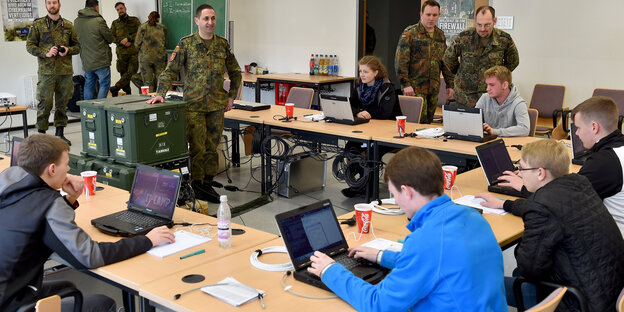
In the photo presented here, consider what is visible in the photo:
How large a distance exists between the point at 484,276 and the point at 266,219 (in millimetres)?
3544

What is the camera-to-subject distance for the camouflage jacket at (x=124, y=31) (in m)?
10.8

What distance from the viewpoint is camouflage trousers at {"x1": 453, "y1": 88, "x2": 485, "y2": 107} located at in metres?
6.47

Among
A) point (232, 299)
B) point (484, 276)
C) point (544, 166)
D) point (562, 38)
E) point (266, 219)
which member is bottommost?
point (266, 219)

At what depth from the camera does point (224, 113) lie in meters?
6.03

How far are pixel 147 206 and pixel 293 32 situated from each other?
7492mm

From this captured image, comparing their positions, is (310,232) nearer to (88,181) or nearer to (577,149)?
(88,181)

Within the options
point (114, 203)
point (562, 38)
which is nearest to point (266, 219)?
point (114, 203)

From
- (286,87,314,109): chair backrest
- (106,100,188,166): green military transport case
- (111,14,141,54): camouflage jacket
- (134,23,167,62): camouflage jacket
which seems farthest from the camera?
(111,14,141,54): camouflage jacket

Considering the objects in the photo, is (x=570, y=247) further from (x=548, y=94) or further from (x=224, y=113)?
(x=548, y=94)

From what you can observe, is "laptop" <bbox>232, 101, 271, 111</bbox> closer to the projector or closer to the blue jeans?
the projector

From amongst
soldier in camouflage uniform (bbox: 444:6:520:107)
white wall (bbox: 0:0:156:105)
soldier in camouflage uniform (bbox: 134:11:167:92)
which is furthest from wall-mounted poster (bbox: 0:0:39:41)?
soldier in camouflage uniform (bbox: 444:6:520:107)

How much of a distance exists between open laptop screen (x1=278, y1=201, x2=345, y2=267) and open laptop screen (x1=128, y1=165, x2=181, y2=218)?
0.83 metres

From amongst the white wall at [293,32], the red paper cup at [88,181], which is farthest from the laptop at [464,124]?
the white wall at [293,32]

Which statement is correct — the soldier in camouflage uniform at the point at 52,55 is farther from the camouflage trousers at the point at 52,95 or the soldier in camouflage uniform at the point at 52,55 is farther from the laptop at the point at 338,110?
the laptop at the point at 338,110
